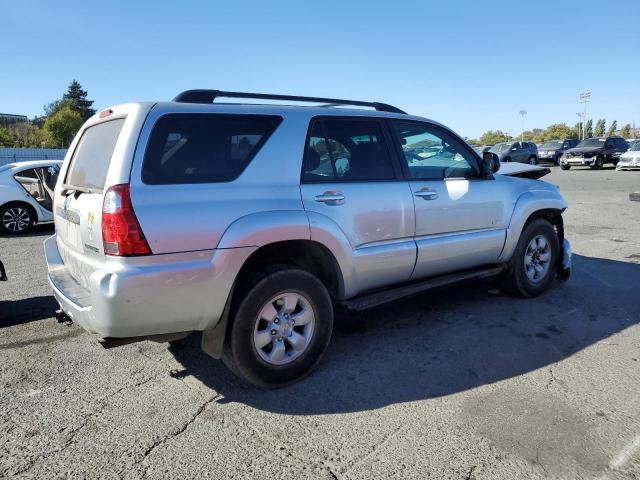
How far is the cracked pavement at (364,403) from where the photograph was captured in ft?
8.32

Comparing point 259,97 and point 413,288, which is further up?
point 259,97

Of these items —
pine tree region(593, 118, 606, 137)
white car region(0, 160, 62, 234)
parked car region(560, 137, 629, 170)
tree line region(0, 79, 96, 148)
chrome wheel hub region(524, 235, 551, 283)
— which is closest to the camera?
chrome wheel hub region(524, 235, 551, 283)

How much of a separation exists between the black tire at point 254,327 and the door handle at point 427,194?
1238 mm

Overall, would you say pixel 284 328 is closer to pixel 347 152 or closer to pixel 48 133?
pixel 347 152

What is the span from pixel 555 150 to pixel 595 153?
612 centimetres

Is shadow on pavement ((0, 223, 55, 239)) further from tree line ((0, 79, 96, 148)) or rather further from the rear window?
tree line ((0, 79, 96, 148))

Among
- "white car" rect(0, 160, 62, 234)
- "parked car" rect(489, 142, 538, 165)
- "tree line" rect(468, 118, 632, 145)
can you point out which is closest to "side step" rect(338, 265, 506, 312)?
"white car" rect(0, 160, 62, 234)

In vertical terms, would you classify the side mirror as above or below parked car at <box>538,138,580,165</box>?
above

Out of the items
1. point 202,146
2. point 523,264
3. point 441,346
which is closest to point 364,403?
point 441,346

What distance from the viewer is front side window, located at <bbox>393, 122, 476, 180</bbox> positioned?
13.9 ft

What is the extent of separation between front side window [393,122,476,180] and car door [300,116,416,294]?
0.22 m

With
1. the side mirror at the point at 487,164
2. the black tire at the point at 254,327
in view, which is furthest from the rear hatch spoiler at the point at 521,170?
the black tire at the point at 254,327

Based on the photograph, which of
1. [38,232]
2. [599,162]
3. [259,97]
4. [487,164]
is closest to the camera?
[259,97]

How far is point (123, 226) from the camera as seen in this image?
2752 mm
